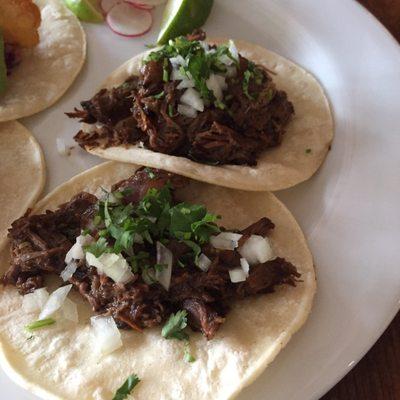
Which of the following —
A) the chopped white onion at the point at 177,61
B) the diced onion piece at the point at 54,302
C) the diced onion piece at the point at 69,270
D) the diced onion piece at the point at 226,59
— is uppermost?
the diced onion piece at the point at 226,59

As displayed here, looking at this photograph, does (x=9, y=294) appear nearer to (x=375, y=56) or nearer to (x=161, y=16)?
(x=161, y=16)

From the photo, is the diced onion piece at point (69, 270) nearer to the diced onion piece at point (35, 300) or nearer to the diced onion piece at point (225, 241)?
the diced onion piece at point (35, 300)

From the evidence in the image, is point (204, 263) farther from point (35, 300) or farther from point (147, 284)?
point (35, 300)

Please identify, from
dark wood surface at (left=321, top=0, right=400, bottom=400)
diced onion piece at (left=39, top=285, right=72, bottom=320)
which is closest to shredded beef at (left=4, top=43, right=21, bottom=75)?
diced onion piece at (left=39, top=285, right=72, bottom=320)

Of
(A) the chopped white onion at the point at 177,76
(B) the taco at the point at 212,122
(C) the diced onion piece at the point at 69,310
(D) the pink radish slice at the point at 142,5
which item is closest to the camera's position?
(C) the diced onion piece at the point at 69,310

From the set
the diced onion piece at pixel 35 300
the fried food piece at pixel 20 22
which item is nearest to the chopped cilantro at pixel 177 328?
the diced onion piece at pixel 35 300

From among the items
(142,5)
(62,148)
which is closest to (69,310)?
(62,148)
